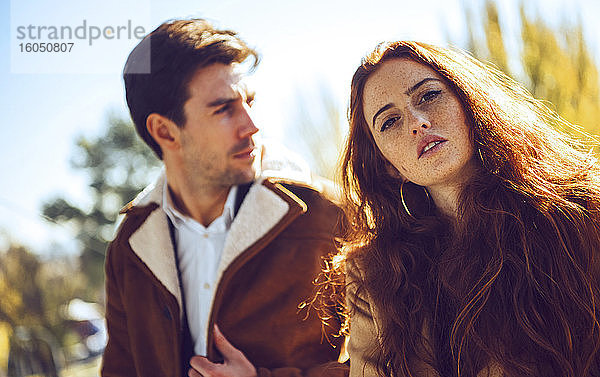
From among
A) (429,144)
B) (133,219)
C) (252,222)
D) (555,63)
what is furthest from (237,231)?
(555,63)

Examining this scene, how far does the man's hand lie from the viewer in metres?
1.97

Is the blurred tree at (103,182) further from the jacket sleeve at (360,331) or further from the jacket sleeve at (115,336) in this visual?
the jacket sleeve at (360,331)

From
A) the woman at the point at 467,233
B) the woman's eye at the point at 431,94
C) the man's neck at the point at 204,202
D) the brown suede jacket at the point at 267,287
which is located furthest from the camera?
the man's neck at the point at 204,202

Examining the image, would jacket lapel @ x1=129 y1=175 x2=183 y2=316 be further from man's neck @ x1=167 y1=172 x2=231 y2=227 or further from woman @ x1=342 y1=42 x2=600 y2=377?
woman @ x1=342 y1=42 x2=600 y2=377

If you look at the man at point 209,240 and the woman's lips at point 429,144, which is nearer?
the woman's lips at point 429,144

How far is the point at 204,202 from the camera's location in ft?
7.47

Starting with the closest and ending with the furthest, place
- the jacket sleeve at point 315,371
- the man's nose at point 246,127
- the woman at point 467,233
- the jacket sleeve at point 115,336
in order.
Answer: the woman at point 467,233
the jacket sleeve at point 315,371
the man's nose at point 246,127
the jacket sleeve at point 115,336

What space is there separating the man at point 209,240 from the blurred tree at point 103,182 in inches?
447

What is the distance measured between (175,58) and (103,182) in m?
12.2

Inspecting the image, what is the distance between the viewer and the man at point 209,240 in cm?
204

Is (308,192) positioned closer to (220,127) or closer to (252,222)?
(252,222)

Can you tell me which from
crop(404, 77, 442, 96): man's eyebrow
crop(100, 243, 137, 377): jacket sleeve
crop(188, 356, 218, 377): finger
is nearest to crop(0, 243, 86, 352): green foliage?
crop(100, 243, 137, 377): jacket sleeve

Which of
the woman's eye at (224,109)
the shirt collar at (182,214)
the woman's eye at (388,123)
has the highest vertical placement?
the woman's eye at (224,109)

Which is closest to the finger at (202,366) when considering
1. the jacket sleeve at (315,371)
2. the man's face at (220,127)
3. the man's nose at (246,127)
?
the jacket sleeve at (315,371)
